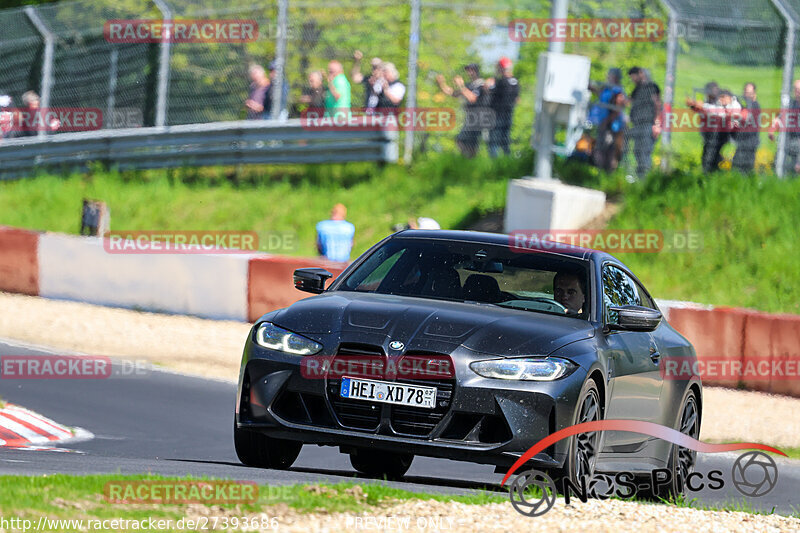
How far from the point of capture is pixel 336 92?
20688 mm

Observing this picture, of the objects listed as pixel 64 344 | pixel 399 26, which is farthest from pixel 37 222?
pixel 64 344

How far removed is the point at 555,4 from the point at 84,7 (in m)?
9.18

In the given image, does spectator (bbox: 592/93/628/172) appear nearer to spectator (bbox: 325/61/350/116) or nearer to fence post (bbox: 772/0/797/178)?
fence post (bbox: 772/0/797/178)

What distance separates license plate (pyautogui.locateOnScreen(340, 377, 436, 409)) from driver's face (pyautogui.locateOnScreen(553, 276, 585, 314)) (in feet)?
4.57

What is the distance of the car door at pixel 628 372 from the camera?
7.18 m

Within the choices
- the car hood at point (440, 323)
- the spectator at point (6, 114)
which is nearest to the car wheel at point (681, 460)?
the car hood at point (440, 323)

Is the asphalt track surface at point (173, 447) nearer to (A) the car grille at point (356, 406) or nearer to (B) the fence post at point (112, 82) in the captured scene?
(A) the car grille at point (356, 406)

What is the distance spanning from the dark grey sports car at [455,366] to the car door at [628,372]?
0.01 metres

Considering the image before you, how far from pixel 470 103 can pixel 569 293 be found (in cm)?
1259

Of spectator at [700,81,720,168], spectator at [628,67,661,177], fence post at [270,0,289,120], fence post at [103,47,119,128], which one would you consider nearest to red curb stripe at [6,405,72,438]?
spectator at [628,67,661,177]

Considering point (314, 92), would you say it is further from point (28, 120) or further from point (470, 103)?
point (28, 120)

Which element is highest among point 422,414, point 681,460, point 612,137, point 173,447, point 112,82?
point 112,82

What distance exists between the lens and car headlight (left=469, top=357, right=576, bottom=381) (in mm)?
6363

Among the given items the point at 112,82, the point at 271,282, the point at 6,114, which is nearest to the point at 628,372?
the point at 271,282
